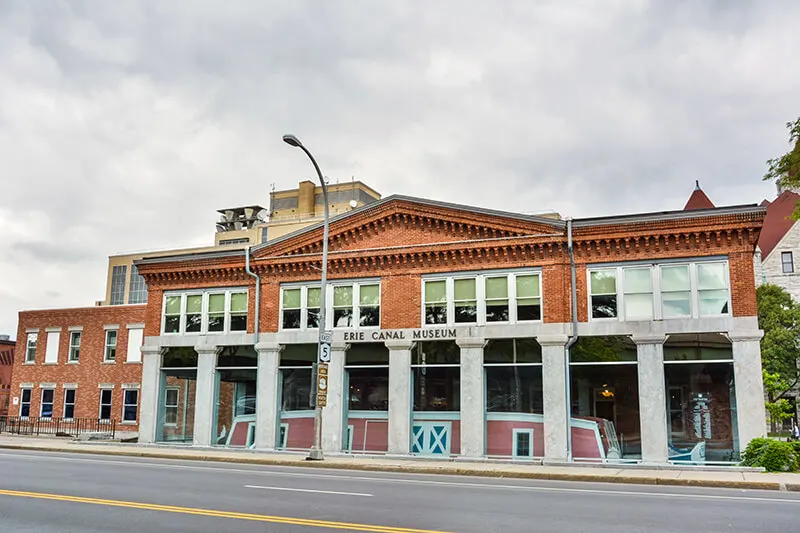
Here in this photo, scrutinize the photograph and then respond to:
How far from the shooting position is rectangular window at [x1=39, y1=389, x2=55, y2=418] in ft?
138

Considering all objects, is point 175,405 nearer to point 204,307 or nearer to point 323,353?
point 204,307

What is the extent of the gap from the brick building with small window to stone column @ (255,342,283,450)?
62 mm

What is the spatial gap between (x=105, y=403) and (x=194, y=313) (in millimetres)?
13302

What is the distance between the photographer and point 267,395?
28797 mm

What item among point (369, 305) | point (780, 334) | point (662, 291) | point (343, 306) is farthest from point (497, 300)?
point (780, 334)

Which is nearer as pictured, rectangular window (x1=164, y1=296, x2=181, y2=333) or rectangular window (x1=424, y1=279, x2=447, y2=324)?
rectangular window (x1=424, y1=279, x2=447, y2=324)

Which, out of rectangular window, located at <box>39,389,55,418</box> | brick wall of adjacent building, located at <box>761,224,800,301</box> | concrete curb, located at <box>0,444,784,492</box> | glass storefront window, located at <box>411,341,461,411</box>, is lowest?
concrete curb, located at <box>0,444,784,492</box>

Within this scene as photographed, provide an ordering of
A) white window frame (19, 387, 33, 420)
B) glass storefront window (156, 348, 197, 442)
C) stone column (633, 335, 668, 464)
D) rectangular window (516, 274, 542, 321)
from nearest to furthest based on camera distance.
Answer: stone column (633, 335, 668, 464) < rectangular window (516, 274, 542, 321) < glass storefront window (156, 348, 197, 442) < white window frame (19, 387, 33, 420)

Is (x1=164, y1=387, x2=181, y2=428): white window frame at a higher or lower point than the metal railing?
higher

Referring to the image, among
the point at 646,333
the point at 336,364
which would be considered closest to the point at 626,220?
the point at 646,333

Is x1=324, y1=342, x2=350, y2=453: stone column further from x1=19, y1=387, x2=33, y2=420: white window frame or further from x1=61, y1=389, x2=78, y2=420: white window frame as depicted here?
x1=19, y1=387, x2=33, y2=420: white window frame

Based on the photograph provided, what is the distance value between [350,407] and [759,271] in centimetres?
5431

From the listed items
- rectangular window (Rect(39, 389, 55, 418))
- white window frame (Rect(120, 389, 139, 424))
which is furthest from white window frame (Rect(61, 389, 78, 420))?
white window frame (Rect(120, 389, 139, 424))

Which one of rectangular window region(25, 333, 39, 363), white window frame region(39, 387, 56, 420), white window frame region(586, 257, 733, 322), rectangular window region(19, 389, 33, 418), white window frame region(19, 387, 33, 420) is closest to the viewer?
white window frame region(586, 257, 733, 322)
